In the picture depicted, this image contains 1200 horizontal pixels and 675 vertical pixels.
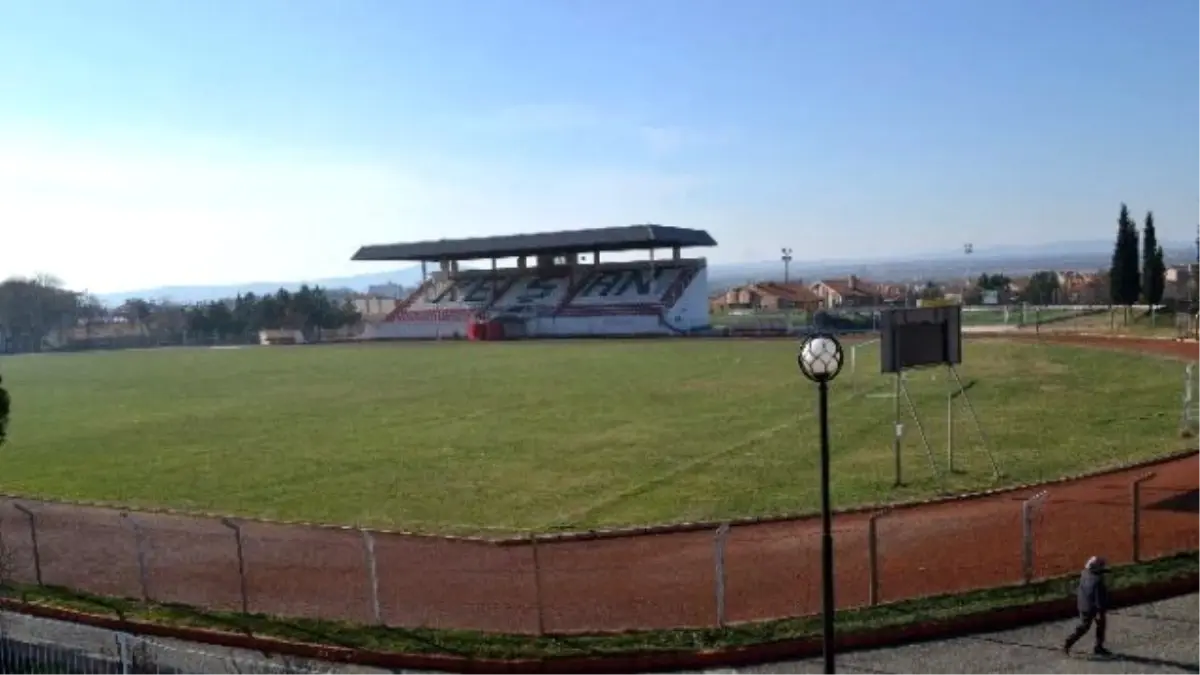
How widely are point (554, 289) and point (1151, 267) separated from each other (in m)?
43.4

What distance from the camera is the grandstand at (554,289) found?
249 feet

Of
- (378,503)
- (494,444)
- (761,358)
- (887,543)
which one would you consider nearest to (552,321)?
(761,358)

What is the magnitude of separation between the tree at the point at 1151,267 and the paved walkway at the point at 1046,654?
50.6 meters

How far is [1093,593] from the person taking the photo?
10227 mm

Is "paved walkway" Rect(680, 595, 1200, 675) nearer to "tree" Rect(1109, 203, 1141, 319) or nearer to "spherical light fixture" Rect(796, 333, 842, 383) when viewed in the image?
"spherical light fixture" Rect(796, 333, 842, 383)

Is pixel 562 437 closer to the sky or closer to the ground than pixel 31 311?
closer to the ground

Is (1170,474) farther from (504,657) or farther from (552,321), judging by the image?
(552,321)

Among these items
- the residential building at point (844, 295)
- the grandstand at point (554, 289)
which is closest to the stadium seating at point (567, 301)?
the grandstand at point (554, 289)

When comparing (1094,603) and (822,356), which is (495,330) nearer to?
(1094,603)

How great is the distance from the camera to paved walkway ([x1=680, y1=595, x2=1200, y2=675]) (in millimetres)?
10062

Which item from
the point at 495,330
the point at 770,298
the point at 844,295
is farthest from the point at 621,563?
the point at 844,295

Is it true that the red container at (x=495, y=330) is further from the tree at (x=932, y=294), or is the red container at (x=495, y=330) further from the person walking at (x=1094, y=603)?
the person walking at (x=1094, y=603)

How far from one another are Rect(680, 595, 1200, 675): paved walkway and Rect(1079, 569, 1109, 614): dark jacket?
1.56 ft

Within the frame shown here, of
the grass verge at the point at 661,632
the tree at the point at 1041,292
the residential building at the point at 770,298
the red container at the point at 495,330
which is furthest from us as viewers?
the residential building at the point at 770,298
